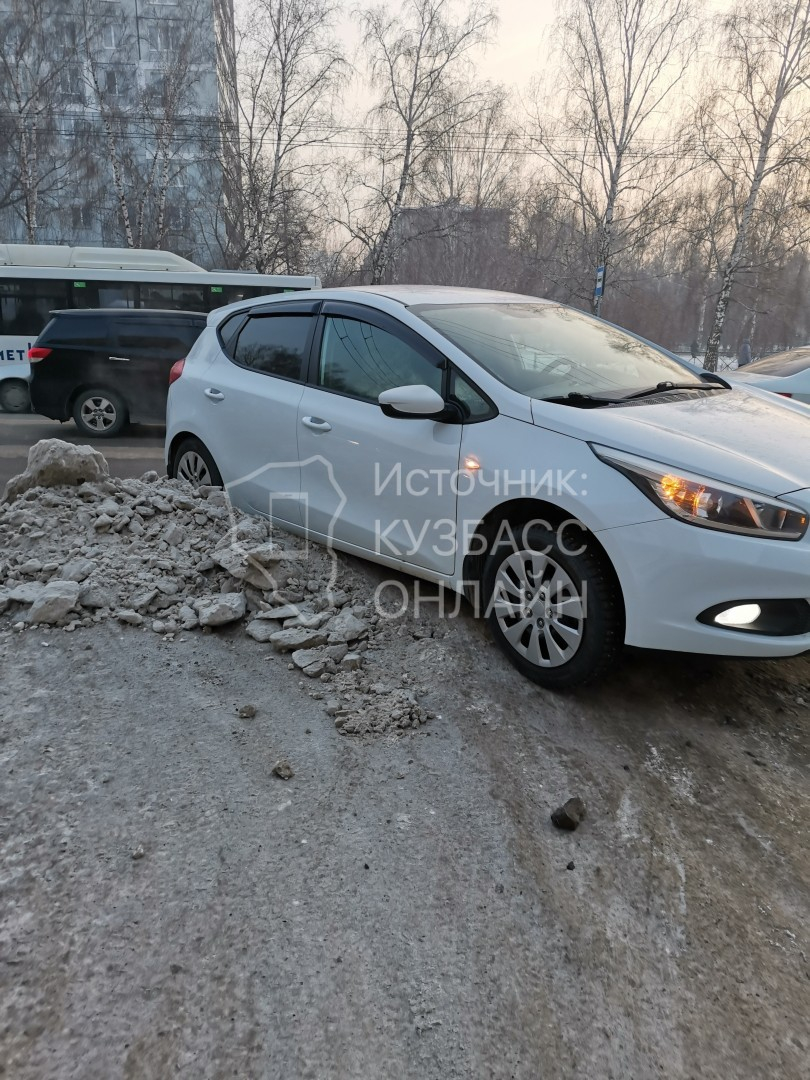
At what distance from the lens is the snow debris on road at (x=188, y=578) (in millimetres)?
Answer: 3273

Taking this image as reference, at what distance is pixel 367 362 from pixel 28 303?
13881mm

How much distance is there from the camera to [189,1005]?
1.76 metres

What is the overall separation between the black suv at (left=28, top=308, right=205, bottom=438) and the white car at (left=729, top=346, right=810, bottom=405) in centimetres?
729

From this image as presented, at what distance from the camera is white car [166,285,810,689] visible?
2.67 meters

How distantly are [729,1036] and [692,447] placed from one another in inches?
74.9

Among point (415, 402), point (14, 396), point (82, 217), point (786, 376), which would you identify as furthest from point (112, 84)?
point (415, 402)

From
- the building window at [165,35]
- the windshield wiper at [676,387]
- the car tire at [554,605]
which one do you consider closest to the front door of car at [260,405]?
the car tire at [554,605]

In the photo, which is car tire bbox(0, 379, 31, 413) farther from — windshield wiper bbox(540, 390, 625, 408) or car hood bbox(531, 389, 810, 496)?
car hood bbox(531, 389, 810, 496)

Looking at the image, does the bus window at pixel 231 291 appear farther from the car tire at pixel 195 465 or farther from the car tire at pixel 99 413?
the car tire at pixel 195 465

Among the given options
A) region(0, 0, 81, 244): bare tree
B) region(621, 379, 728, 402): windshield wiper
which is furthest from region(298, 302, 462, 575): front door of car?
region(0, 0, 81, 244): bare tree

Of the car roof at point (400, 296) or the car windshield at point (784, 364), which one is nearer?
the car roof at point (400, 296)

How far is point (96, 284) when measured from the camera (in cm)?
1525

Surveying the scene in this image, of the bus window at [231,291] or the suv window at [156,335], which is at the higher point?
the bus window at [231,291]

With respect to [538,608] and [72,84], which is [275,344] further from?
[72,84]
